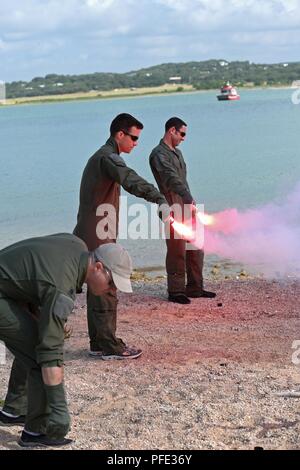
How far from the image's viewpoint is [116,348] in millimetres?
8383

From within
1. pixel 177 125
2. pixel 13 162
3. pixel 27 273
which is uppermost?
pixel 177 125

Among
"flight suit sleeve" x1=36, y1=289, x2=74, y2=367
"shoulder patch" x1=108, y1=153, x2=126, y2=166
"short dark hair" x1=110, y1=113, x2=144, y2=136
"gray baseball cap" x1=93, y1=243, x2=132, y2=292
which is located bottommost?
"flight suit sleeve" x1=36, y1=289, x2=74, y2=367

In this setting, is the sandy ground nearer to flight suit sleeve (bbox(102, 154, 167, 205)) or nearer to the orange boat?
flight suit sleeve (bbox(102, 154, 167, 205))

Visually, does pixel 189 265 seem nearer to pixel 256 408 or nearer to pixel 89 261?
pixel 256 408

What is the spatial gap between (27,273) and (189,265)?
5753 millimetres

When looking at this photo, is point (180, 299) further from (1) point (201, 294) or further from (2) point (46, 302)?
(2) point (46, 302)

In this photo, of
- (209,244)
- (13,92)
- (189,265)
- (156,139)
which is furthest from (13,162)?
(13,92)

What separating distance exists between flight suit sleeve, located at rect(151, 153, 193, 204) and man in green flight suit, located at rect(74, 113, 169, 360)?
6.45 feet

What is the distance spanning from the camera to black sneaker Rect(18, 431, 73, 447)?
604cm

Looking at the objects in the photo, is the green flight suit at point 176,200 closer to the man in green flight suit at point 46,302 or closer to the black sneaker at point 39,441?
the man in green flight suit at point 46,302

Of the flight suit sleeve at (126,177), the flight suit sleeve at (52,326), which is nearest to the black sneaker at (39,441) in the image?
the flight suit sleeve at (52,326)

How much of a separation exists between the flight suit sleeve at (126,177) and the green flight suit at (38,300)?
2.30m

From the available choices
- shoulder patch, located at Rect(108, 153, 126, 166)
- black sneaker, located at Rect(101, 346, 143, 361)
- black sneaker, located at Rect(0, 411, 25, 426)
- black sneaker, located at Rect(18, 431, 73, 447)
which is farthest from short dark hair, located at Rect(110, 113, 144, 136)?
black sneaker, located at Rect(18, 431, 73, 447)

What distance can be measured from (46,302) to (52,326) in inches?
6.0
